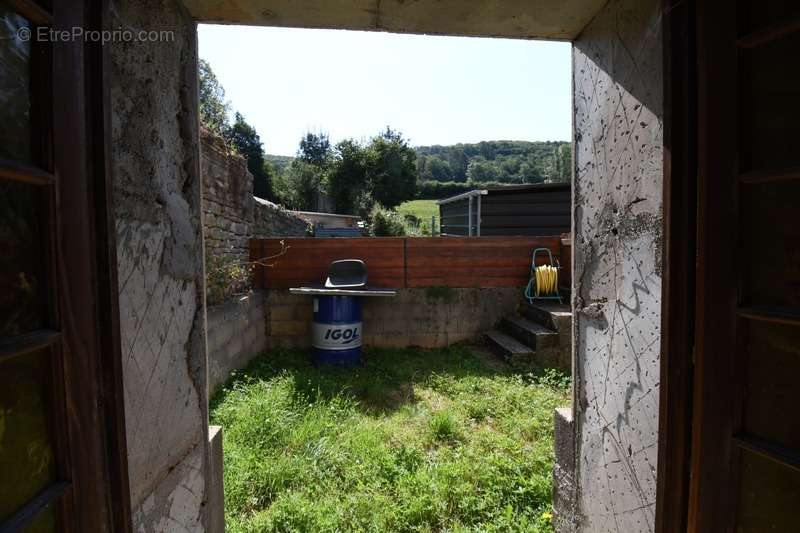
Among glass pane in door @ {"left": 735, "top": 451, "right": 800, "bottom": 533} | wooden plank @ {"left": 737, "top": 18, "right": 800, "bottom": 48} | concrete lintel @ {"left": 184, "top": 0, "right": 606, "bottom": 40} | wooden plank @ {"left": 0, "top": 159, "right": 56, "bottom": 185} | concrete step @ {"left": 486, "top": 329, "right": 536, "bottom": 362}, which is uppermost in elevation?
concrete lintel @ {"left": 184, "top": 0, "right": 606, "bottom": 40}

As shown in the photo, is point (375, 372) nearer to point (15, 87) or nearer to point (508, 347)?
point (508, 347)

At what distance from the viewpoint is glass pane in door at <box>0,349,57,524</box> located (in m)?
0.80

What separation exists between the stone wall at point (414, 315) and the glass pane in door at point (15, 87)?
15.8 feet

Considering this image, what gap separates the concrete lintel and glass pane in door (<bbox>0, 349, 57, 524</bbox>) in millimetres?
1390

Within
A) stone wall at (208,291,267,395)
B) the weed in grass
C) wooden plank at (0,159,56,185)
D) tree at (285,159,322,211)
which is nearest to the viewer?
wooden plank at (0,159,56,185)

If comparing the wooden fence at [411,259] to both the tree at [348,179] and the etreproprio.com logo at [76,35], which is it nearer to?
the etreproprio.com logo at [76,35]

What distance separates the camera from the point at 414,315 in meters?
5.77

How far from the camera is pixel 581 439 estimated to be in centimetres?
185

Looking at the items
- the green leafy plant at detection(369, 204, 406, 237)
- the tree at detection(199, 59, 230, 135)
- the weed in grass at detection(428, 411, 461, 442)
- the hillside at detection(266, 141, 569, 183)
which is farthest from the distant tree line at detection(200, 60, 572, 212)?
the weed in grass at detection(428, 411, 461, 442)

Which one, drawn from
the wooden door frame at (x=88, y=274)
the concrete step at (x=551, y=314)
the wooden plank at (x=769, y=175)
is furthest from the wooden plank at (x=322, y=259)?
the wooden plank at (x=769, y=175)

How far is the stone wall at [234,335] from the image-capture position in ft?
12.8

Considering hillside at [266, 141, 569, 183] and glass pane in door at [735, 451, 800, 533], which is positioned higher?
hillside at [266, 141, 569, 183]

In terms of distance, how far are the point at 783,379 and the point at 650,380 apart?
1.38 feet

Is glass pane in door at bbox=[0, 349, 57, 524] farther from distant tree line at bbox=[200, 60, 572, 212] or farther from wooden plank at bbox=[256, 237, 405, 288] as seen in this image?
distant tree line at bbox=[200, 60, 572, 212]
